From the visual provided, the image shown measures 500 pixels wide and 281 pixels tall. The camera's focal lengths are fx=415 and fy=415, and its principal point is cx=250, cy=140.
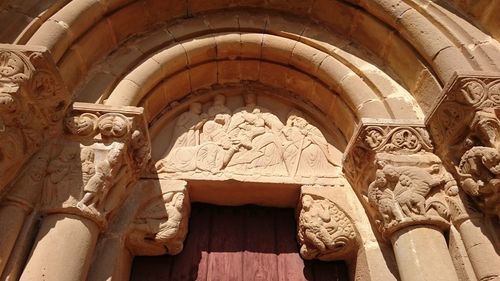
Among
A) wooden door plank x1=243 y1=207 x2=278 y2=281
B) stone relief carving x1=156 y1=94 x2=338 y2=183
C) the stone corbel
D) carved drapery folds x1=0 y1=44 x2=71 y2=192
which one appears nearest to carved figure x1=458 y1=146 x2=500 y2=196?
the stone corbel

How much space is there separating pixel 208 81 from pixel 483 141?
2149 mm

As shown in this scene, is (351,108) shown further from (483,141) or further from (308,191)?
(483,141)

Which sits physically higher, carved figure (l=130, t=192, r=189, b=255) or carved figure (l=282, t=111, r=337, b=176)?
carved figure (l=282, t=111, r=337, b=176)

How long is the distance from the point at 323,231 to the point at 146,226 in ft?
3.88

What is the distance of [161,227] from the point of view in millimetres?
2764

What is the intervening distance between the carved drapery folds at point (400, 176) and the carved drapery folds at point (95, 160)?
1517 millimetres

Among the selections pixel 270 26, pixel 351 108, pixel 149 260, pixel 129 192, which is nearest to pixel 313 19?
pixel 270 26

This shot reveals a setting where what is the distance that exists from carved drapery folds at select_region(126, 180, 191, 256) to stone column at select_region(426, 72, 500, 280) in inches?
68.0

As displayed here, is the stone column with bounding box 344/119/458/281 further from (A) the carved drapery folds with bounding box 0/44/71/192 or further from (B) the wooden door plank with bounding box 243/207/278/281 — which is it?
(A) the carved drapery folds with bounding box 0/44/71/192

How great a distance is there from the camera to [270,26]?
11.5 ft

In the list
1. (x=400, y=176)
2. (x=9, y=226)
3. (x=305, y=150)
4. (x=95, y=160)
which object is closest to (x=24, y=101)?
(x=95, y=160)

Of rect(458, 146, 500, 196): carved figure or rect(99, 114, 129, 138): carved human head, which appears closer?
rect(458, 146, 500, 196): carved figure

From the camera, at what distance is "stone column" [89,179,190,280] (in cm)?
260

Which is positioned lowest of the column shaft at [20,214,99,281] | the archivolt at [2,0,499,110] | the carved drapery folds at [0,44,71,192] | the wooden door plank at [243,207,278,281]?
the column shaft at [20,214,99,281]
